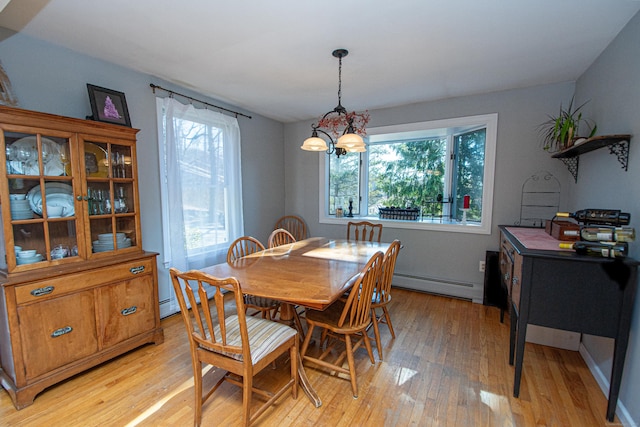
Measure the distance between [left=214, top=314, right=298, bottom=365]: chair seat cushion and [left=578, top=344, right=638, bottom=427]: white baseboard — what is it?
184 centimetres

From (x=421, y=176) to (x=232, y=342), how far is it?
3205mm

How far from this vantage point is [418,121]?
3477 millimetres

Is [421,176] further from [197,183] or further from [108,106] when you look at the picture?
[108,106]

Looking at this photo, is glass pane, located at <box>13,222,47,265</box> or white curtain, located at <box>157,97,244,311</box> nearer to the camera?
glass pane, located at <box>13,222,47,265</box>

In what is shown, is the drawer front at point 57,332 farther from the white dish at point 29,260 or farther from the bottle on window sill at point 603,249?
the bottle on window sill at point 603,249

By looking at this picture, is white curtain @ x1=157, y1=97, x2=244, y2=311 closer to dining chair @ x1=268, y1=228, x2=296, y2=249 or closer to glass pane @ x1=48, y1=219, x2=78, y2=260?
dining chair @ x1=268, y1=228, x2=296, y2=249

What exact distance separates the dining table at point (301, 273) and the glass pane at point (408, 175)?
4.53 feet

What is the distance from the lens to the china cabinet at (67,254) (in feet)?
5.57

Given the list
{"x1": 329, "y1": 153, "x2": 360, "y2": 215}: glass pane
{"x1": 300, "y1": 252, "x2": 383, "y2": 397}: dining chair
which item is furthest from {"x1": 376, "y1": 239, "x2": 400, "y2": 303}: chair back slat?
{"x1": 329, "y1": 153, "x2": 360, "y2": 215}: glass pane

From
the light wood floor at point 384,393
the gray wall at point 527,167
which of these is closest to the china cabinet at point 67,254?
the light wood floor at point 384,393

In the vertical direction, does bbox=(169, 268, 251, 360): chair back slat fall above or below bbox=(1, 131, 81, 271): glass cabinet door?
below

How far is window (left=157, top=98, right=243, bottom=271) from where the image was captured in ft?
9.24

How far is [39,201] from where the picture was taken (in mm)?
1874

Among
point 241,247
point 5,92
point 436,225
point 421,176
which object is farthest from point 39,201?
point 421,176
